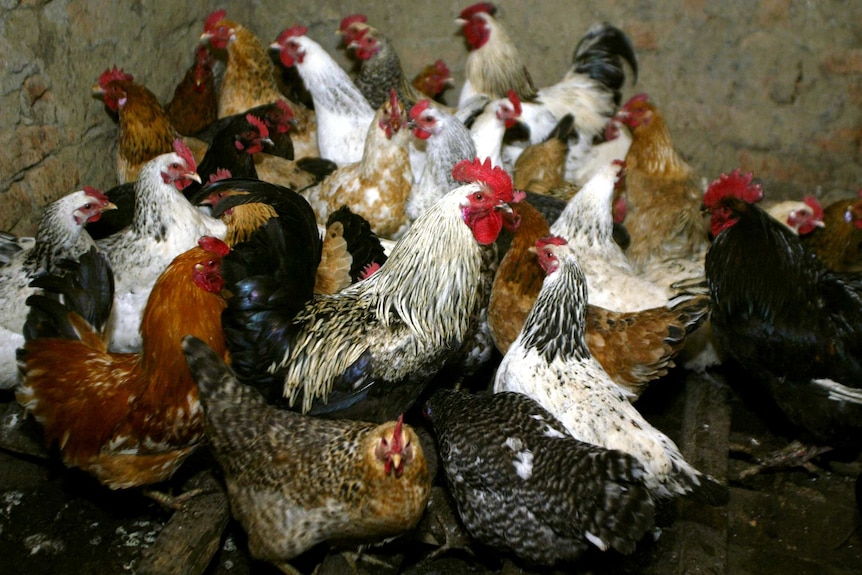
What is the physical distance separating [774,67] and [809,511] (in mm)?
3114

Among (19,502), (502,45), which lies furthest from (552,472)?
(502,45)

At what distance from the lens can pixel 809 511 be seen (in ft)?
11.4

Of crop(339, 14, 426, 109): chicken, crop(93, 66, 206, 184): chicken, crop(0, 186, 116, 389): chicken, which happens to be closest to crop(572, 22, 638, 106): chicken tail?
crop(339, 14, 426, 109): chicken

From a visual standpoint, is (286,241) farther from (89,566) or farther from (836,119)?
(836,119)

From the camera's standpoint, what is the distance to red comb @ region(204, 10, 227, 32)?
5171 millimetres

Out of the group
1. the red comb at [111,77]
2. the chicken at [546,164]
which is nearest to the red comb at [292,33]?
the red comb at [111,77]

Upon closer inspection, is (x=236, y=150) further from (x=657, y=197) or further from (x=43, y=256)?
(x=657, y=197)

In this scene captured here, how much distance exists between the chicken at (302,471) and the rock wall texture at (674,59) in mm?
2143

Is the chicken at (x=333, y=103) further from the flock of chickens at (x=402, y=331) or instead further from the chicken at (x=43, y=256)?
the chicken at (x=43, y=256)

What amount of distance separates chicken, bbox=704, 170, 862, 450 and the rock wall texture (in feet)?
6.56

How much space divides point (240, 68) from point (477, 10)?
5.71 feet

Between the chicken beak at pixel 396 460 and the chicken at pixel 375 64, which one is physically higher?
the chicken at pixel 375 64

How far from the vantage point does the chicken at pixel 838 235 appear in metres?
4.39

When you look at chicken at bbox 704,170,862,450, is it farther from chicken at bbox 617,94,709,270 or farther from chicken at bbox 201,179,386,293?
chicken at bbox 201,179,386,293
